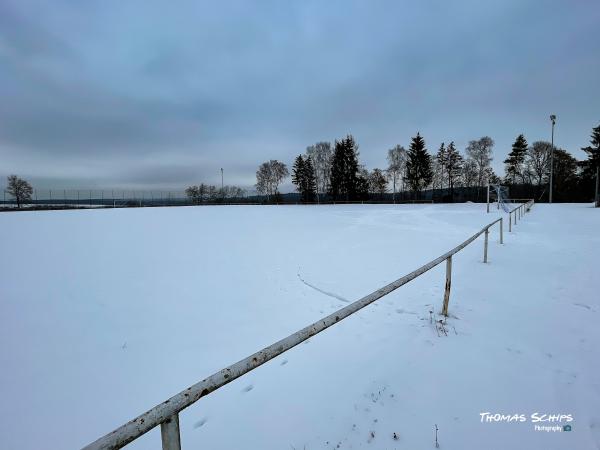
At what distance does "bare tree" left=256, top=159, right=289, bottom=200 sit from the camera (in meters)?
68.6

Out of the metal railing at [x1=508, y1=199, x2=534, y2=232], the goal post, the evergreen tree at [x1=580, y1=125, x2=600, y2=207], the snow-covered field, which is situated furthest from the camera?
the evergreen tree at [x1=580, y1=125, x2=600, y2=207]

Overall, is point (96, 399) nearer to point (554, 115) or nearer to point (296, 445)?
point (296, 445)

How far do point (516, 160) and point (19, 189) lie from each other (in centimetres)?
9048

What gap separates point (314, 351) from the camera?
4.17 metres

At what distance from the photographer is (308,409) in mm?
2920

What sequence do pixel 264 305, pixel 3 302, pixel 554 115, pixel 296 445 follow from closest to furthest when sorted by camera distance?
1. pixel 296 445
2. pixel 264 305
3. pixel 3 302
4. pixel 554 115

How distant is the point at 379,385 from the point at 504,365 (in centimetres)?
138

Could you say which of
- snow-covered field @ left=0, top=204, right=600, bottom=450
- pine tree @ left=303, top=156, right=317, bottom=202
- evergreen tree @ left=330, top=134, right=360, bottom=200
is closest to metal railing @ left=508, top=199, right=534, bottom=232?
snow-covered field @ left=0, top=204, right=600, bottom=450

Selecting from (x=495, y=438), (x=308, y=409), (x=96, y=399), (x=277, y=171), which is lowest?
(x=96, y=399)

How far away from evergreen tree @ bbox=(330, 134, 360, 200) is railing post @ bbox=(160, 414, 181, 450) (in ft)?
189

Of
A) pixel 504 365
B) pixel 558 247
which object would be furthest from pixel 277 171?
pixel 504 365

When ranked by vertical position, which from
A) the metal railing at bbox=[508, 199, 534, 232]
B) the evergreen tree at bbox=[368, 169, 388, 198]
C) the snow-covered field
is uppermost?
the evergreen tree at bbox=[368, 169, 388, 198]

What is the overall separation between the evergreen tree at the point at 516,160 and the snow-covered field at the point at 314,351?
4809cm

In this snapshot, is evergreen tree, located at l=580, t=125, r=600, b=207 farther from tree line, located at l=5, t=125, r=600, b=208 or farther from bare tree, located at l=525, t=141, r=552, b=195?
bare tree, located at l=525, t=141, r=552, b=195
